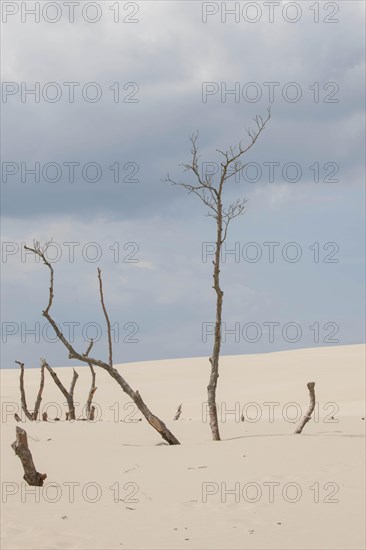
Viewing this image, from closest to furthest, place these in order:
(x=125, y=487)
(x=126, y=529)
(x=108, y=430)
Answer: (x=126, y=529), (x=125, y=487), (x=108, y=430)

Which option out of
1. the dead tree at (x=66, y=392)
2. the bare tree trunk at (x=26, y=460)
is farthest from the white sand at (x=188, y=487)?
the dead tree at (x=66, y=392)

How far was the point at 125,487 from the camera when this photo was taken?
10.3m

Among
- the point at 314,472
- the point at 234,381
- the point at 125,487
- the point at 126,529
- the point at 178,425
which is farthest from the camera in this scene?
the point at 234,381

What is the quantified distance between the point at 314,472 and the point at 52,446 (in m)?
4.65

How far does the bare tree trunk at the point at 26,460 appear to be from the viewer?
10.1m

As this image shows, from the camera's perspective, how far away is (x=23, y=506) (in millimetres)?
9258

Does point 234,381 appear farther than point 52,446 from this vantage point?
Yes

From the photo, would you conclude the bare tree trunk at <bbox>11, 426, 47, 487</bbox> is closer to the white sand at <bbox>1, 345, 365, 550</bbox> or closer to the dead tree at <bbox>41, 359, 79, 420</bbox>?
the white sand at <bbox>1, 345, 365, 550</bbox>

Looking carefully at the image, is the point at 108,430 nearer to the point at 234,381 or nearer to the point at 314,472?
the point at 314,472

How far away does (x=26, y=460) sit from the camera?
10141 millimetres

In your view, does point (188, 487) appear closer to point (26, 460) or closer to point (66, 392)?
point (26, 460)

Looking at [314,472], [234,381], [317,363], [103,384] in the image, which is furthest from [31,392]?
[314,472]

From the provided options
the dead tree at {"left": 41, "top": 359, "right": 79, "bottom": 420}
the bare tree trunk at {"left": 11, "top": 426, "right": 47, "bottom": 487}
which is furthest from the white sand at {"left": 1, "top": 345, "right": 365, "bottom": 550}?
the dead tree at {"left": 41, "top": 359, "right": 79, "bottom": 420}

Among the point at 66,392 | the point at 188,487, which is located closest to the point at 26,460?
the point at 188,487
